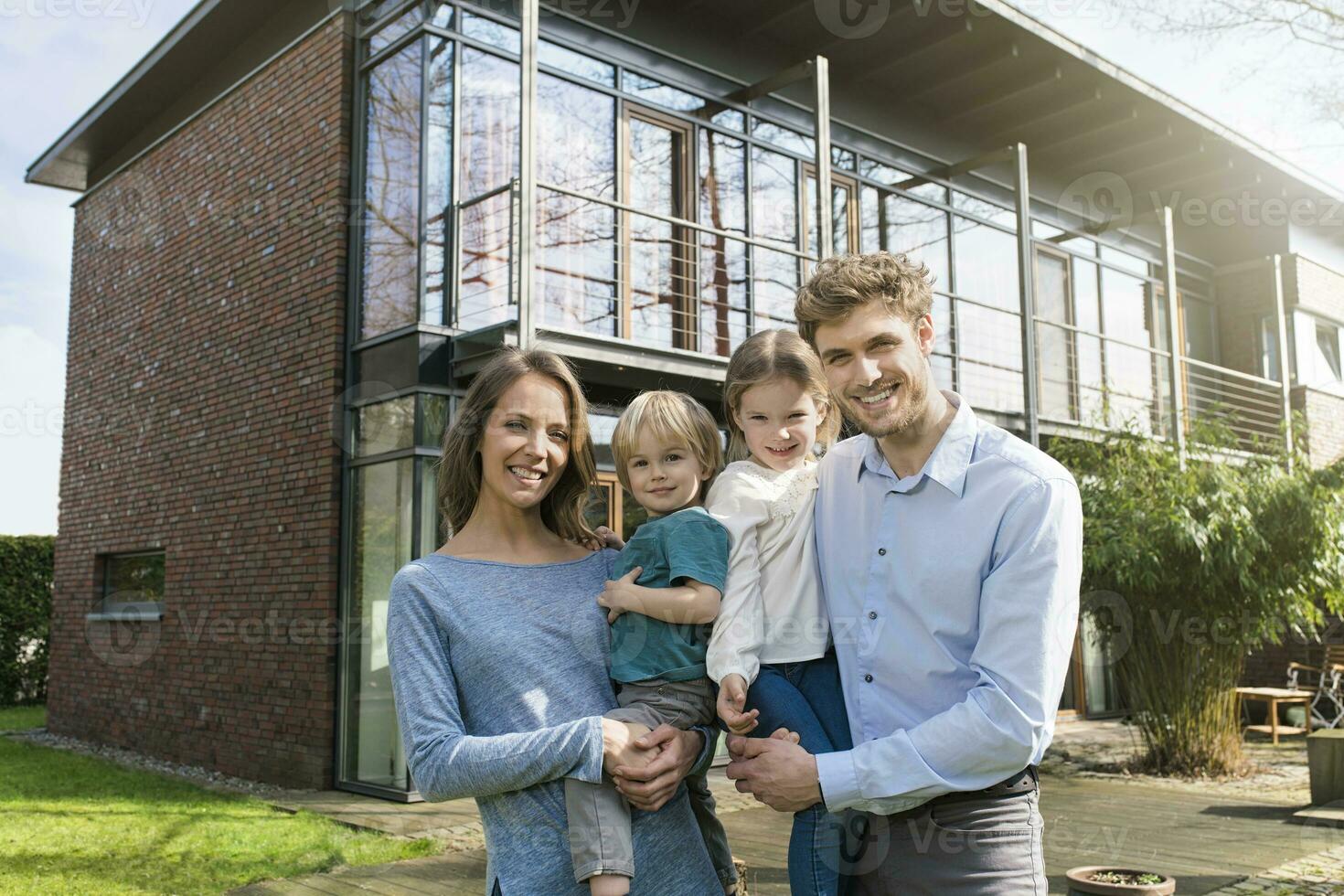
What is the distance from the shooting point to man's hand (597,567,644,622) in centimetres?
203

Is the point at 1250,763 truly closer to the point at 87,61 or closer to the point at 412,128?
the point at 412,128

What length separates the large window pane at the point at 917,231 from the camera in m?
11.4

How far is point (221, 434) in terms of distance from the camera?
31.6 feet

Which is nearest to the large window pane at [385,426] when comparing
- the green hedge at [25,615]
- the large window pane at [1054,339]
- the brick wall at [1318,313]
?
the large window pane at [1054,339]

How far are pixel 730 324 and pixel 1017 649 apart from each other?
793 cm

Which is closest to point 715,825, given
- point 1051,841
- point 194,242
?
point 1051,841

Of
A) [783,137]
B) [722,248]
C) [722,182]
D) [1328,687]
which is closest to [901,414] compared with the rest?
[722,248]

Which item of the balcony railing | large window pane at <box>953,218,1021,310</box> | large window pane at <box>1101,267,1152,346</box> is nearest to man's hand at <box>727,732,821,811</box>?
the balcony railing

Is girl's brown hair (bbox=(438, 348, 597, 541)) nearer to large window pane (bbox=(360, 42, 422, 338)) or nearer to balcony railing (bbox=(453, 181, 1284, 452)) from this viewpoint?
balcony railing (bbox=(453, 181, 1284, 452))

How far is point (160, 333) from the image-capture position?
1081 cm

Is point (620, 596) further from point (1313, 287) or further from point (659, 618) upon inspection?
point (1313, 287)

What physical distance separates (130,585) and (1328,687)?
497 inches

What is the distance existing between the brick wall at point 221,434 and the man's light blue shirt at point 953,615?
6.77m

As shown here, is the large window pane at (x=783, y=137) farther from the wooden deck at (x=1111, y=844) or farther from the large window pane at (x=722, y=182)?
the wooden deck at (x=1111, y=844)
